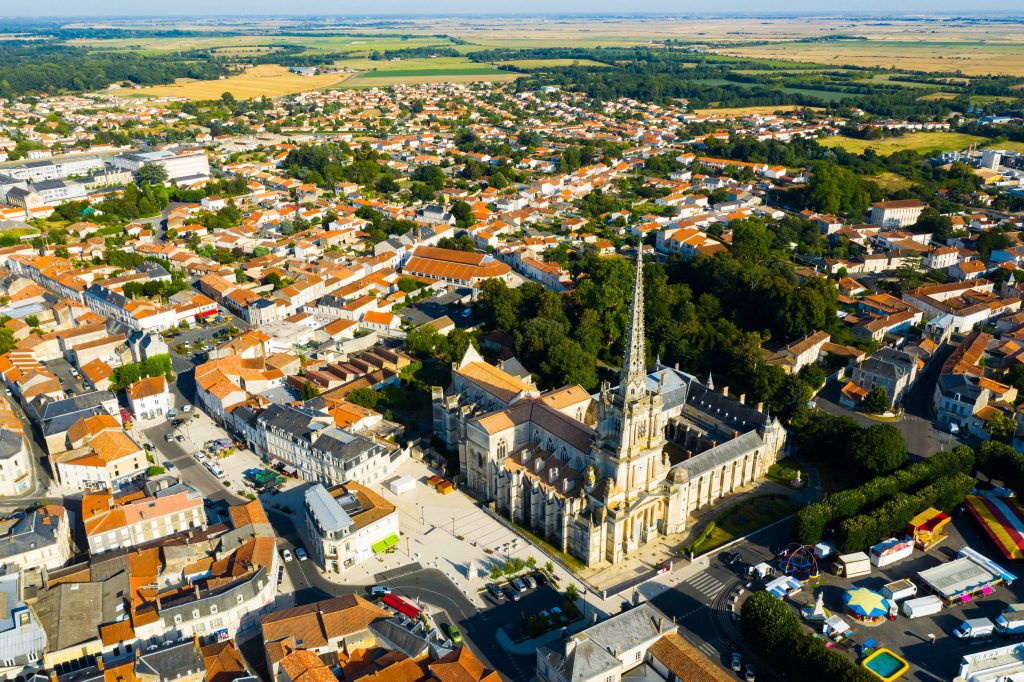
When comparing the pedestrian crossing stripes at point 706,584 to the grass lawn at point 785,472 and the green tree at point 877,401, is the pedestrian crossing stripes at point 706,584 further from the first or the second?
the green tree at point 877,401

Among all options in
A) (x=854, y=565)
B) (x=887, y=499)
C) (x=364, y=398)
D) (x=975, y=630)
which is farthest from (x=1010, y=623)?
(x=364, y=398)

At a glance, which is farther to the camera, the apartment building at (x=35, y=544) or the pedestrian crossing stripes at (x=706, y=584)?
the pedestrian crossing stripes at (x=706, y=584)

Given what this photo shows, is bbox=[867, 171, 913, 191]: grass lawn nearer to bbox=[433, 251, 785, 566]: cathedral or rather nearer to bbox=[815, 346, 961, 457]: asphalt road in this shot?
bbox=[815, 346, 961, 457]: asphalt road

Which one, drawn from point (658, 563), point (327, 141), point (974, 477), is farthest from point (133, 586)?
point (327, 141)

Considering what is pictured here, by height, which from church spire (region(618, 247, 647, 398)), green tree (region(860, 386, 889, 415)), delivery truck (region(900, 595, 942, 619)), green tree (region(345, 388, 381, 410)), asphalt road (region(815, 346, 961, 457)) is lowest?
asphalt road (region(815, 346, 961, 457))

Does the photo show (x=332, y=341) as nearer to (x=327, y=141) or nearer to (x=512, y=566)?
(x=512, y=566)

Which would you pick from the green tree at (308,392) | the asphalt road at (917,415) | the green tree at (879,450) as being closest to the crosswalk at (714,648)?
the green tree at (879,450)

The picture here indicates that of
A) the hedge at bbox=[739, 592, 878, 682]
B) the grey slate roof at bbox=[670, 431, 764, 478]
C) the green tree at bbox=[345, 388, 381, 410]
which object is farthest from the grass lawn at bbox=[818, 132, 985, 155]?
the hedge at bbox=[739, 592, 878, 682]
